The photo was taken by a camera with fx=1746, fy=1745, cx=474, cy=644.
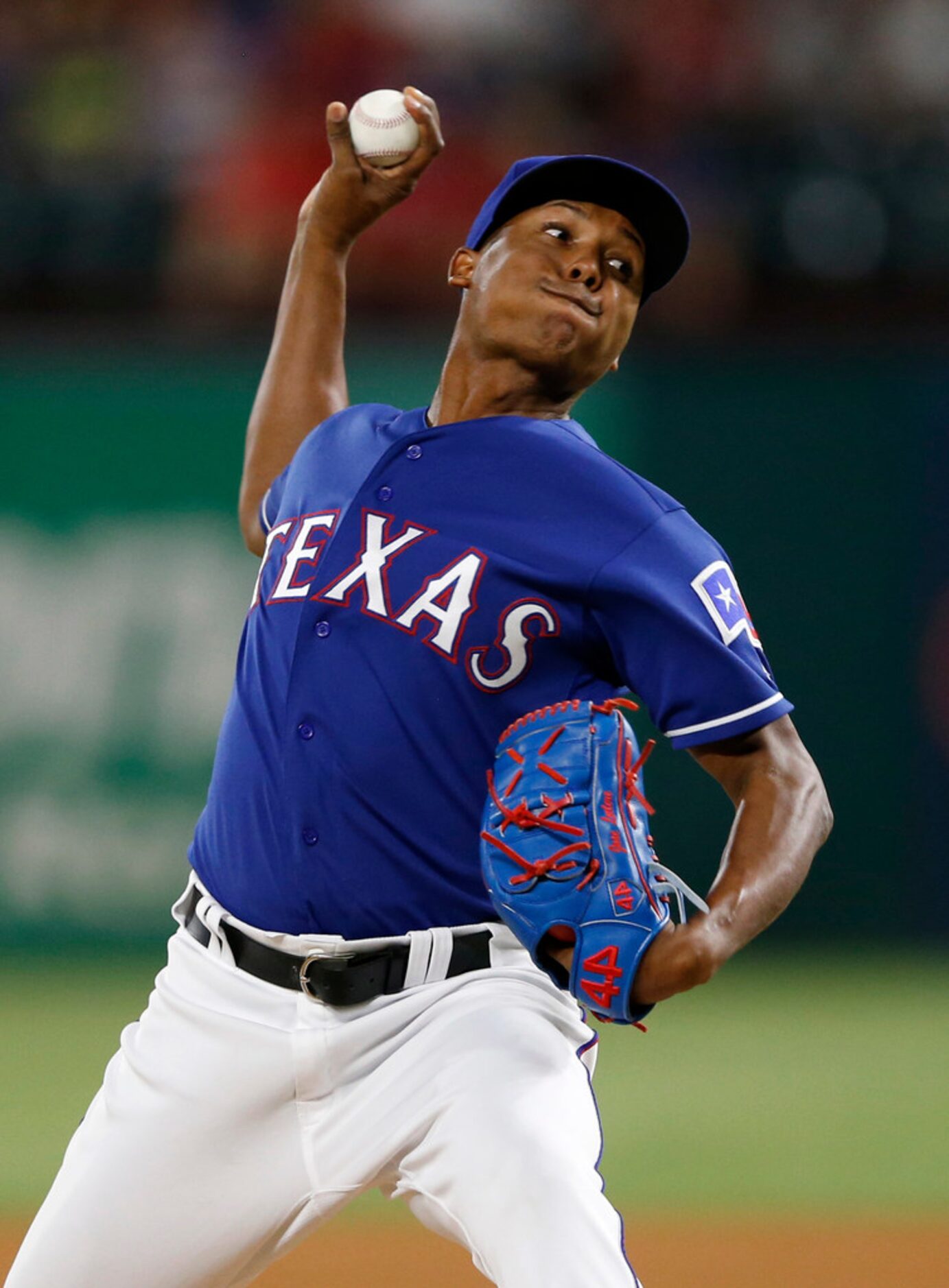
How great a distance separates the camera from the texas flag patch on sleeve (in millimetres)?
2549

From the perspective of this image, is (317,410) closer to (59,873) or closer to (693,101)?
(59,873)

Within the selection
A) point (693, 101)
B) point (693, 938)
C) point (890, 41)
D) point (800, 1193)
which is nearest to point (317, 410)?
point (693, 938)

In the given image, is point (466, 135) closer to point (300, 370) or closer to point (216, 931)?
point (300, 370)

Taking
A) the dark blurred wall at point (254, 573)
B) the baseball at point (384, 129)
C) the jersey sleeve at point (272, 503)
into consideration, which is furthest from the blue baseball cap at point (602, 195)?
the dark blurred wall at point (254, 573)

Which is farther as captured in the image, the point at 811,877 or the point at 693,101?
the point at 693,101

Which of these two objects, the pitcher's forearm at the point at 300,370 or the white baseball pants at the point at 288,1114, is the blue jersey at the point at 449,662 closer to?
the white baseball pants at the point at 288,1114

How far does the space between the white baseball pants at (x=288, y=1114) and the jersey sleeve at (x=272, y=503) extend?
86 centimetres

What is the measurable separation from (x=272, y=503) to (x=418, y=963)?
1.02 metres

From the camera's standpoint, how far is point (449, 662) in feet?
8.75

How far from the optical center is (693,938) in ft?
7.45

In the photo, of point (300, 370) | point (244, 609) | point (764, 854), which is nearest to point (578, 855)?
point (764, 854)

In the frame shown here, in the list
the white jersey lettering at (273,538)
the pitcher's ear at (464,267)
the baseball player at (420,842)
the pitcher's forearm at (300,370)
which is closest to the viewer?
the baseball player at (420,842)

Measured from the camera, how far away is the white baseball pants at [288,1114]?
2.46m

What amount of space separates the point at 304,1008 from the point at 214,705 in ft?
16.5
